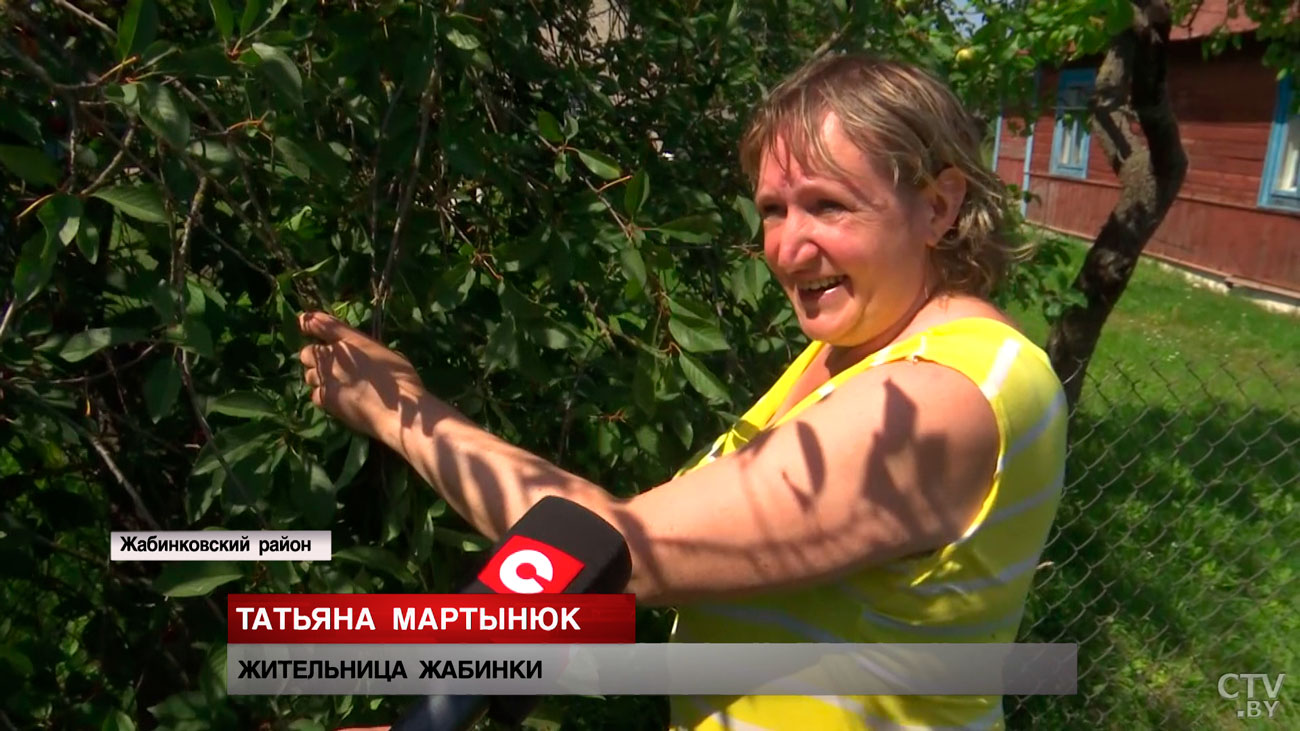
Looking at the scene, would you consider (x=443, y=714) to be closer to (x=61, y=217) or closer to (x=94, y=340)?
(x=61, y=217)

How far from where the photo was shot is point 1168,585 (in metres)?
4.10

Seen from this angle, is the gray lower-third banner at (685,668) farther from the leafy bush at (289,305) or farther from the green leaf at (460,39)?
the green leaf at (460,39)

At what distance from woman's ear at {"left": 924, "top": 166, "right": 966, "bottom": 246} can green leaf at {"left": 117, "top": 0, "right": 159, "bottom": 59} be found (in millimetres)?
794

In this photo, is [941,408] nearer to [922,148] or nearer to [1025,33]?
[922,148]

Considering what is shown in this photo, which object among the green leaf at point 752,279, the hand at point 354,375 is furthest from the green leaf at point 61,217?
the green leaf at point 752,279

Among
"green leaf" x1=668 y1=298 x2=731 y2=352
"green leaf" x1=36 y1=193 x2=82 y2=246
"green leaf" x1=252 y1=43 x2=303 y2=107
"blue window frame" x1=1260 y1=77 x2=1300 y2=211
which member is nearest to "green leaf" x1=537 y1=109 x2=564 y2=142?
"green leaf" x1=668 y1=298 x2=731 y2=352

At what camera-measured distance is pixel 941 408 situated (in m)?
1.14

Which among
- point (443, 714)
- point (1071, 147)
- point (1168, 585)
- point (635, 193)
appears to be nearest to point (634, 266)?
point (635, 193)

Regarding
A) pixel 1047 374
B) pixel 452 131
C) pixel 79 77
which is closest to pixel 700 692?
pixel 1047 374

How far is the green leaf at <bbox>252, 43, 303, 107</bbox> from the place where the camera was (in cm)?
130

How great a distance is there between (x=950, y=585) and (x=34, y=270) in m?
0.94

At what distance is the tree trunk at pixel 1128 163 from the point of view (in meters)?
4.15

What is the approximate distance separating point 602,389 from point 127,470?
2.39 ft

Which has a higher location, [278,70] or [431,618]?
[278,70]
